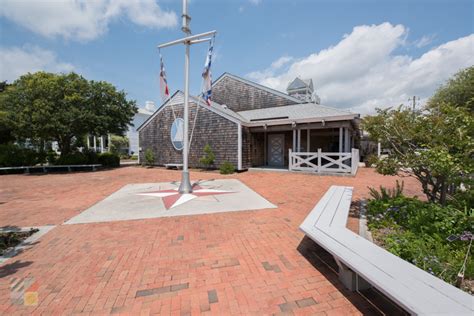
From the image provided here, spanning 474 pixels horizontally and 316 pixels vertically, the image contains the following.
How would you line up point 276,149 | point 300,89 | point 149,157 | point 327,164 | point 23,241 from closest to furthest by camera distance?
point 23,241 → point 327,164 → point 276,149 → point 149,157 → point 300,89

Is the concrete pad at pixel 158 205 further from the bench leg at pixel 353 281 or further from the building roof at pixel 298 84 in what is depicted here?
the building roof at pixel 298 84

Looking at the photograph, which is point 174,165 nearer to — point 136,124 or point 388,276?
point 388,276

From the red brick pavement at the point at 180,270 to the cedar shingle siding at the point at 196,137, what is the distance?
8.83 m

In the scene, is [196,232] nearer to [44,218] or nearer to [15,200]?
[44,218]

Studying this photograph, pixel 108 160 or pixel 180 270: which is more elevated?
pixel 108 160

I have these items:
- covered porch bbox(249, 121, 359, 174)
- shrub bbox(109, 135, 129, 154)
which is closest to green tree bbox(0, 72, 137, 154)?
covered porch bbox(249, 121, 359, 174)

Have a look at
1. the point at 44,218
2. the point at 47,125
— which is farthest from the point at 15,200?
the point at 47,125

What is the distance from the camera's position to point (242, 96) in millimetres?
17938

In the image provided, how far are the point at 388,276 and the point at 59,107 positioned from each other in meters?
17.8

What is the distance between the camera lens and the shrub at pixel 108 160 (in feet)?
57.8

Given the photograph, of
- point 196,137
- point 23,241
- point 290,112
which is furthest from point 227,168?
point 23,241

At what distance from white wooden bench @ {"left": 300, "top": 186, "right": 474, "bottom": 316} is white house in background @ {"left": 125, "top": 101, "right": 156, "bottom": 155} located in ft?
108

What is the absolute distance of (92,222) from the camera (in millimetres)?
4492

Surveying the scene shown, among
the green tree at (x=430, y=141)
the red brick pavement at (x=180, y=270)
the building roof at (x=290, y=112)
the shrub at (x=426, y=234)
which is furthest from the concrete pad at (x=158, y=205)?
the building roof at (x=290, y=112)
